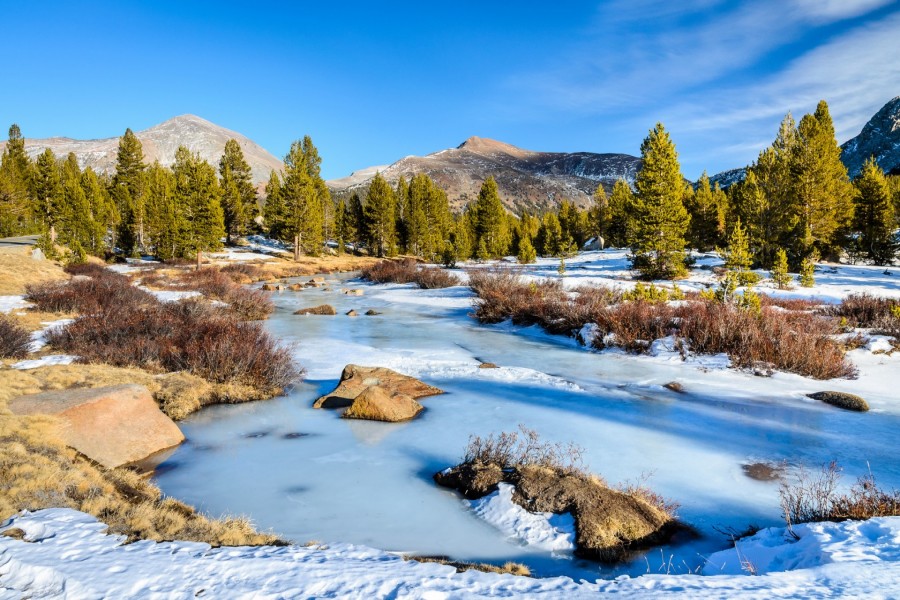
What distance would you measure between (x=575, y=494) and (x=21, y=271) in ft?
85.1

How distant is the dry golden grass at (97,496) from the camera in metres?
3.86

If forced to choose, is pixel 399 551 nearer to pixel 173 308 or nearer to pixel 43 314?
pixel 173 308

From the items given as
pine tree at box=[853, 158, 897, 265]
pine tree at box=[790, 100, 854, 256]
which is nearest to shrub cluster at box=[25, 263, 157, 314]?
pine tree at box=[790, 100, 854, 256]

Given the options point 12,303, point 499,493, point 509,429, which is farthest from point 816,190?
point 12,303

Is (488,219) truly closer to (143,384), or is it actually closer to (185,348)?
(185,348)

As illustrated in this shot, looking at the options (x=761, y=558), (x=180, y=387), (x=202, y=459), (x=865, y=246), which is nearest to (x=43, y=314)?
(x=180, y=387)

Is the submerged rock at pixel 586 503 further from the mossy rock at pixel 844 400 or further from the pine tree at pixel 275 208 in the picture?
the pine tree at pixel 275 208

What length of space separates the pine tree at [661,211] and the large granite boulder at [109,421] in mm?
29552

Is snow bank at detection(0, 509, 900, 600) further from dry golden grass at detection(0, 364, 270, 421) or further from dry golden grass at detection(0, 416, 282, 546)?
dry golden grass at detection(0, 364, 270, 421)

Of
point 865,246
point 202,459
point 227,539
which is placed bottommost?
point 202,459

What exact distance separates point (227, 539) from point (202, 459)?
120 inches

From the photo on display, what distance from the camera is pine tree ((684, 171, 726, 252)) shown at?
4756cm

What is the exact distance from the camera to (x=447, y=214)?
73562 mm

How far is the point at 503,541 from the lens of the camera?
4523 mm
